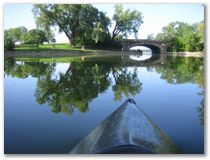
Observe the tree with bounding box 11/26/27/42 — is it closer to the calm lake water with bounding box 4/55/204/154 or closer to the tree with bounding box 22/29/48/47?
the tree with bounding box 22/29/48/47

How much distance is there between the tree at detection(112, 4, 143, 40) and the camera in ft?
14.3

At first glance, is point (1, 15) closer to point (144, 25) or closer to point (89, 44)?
point (144, 25)

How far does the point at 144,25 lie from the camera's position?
4660 millimetres

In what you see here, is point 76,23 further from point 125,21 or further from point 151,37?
point 151,37

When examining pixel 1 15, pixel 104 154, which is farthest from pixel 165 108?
pixel 1 15

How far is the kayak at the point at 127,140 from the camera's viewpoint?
3.02 metres

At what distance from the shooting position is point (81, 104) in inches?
219

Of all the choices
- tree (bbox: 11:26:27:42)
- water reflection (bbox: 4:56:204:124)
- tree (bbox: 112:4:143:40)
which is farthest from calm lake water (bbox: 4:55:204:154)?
tree (bbox: 112:4:143:40)

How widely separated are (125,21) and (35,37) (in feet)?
4.58

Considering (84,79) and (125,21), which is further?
(84,79)

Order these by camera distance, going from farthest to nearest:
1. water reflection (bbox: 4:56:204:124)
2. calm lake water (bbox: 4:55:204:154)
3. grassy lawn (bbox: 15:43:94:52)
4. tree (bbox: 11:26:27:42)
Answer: grassy lawn (bbox: 15:43:94:52) → water reflection (bbox: 4:56:204:124) → tree (bbox: 11:26:27:42) → calm lake water (bbox: 4:55:204:154)

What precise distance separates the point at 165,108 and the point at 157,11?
1.64 meters

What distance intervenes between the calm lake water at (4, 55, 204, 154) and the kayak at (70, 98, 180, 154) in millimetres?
320

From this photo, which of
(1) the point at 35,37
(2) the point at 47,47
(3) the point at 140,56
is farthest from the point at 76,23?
(3) the point at 140,56
